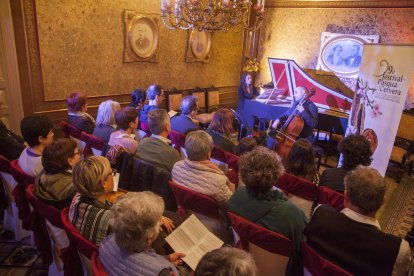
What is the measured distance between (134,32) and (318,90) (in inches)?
122

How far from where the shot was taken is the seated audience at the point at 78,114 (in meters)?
3.26

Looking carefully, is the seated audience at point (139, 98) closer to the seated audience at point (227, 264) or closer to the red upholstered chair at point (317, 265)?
the red upholstered chair at point (317, 265)

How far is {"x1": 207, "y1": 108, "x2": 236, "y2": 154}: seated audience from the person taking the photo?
2.90 m

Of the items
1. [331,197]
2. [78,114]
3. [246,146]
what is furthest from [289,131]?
[78,114]

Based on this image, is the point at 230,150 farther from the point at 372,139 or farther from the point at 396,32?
the point at 396,32

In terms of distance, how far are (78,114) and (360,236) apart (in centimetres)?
299

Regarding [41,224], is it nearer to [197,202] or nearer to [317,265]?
[197,202]

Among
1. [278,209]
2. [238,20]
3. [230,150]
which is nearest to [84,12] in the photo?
[238,20]

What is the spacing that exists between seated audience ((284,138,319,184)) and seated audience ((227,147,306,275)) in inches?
26.6

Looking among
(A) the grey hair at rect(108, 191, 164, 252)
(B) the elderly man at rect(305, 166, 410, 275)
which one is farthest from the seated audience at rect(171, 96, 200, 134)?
(A) the grey hair at rect(108, 191, 164, 252)

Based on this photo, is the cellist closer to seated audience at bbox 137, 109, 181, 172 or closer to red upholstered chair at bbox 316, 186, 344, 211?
seated audience at bbox 137, 109, 181, 172

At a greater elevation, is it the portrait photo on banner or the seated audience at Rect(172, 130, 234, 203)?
the portrait photo on banner

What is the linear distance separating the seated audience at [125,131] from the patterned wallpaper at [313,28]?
4.71 metres

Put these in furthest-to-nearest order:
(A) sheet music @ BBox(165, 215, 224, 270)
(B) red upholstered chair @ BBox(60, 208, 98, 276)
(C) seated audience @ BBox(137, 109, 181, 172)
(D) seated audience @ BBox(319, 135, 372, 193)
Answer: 1. (C) seated audience @ BBox(137, 109, 181, 172)
2. (D) seated audience @ BBox(319, 135, 372, 193)
3. (A) sheet music @ BBox(165, 215, 224, 270)
4. (B) red upholstered chair @ BBox(60, 208, 98, 276)
